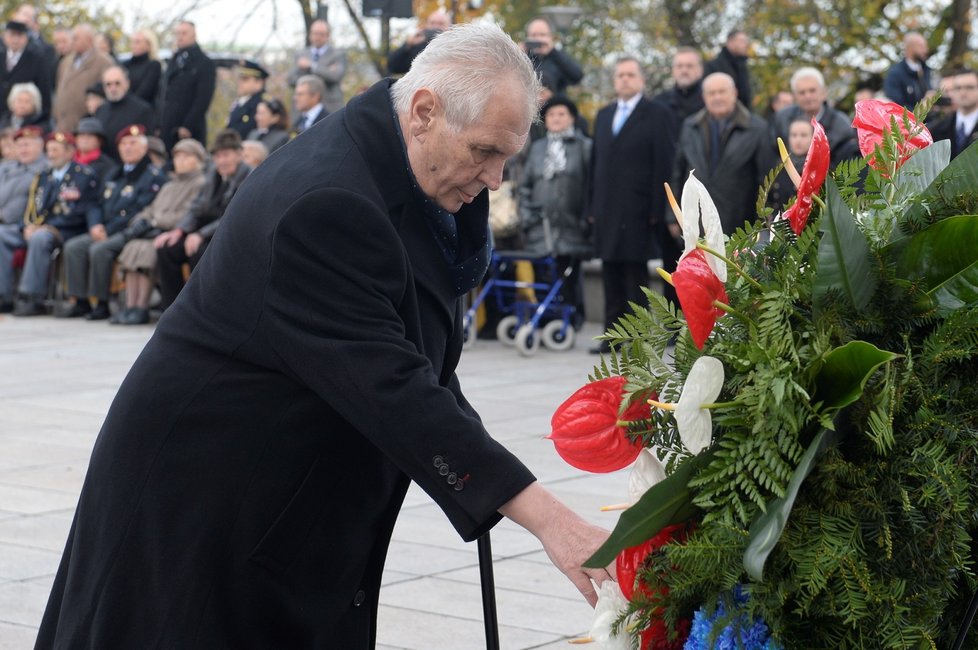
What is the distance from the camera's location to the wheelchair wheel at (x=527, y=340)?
11586 millimetres

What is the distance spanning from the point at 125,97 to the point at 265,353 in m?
13.6

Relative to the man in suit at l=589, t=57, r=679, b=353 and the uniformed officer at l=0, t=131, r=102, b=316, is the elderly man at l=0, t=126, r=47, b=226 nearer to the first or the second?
the uniformed officer at l=0, t=131, r=102, b=316

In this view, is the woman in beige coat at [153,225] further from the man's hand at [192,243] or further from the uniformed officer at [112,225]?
the man's hand at [192,243]

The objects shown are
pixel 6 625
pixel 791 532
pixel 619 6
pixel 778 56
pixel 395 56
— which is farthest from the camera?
pixel 619 6

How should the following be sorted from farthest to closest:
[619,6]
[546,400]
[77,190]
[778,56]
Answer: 1. [619,6]
2. [778,56]
3. [77,190]
4. [546,400]

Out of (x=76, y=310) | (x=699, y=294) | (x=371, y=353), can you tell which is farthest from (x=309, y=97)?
(x=699, y=294)

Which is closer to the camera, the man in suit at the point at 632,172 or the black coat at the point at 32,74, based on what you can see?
the man in suit at the point at 632,172

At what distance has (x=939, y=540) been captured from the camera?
6.42ft

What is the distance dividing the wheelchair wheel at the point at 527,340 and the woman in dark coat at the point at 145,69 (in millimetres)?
6589

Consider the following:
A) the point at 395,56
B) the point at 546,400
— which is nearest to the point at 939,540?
the point at 546,400

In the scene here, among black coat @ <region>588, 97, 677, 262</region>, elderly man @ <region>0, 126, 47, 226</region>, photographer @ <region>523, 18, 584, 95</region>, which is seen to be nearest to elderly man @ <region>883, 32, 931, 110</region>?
black coat @ <region>588, 97, 677, 262</region>

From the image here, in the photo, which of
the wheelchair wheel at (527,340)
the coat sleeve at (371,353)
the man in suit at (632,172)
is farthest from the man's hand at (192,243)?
the coat sleeve at (371,353)

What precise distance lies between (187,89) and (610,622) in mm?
14190

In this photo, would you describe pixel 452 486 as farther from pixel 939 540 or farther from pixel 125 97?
pixel 125 97
